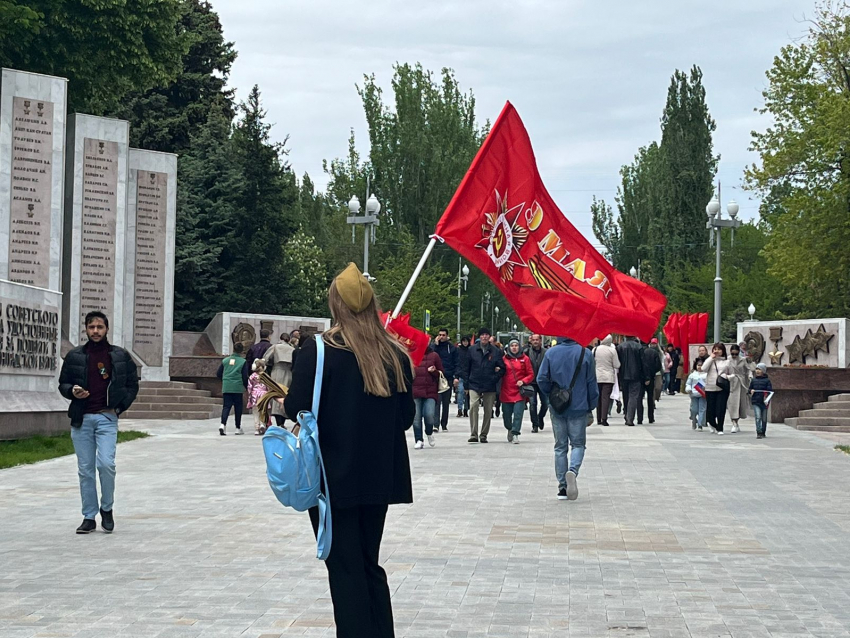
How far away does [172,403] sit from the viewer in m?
30.0

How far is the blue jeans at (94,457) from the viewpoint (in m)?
10.4

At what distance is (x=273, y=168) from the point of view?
46250 millimetres

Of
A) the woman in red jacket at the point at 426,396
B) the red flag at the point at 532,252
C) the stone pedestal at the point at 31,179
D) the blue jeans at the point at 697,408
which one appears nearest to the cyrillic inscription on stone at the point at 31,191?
the stone pedestal at the point at 31,179

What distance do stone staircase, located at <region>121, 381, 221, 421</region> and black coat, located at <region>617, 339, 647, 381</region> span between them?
949 centimetres

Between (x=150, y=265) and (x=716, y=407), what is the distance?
15276 millimetres

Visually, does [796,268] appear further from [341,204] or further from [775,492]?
[775,492]

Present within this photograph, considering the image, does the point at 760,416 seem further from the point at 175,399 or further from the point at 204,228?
the point at 204,228

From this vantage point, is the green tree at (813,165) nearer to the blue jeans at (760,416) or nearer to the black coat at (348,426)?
the blue jeans at (760,416)

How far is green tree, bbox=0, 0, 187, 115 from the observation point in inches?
1350

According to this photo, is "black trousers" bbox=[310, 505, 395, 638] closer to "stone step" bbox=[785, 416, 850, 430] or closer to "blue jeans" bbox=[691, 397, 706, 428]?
"blue jeans" bbox=[691, 397, 706, 428]

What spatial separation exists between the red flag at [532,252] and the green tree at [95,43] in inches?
855

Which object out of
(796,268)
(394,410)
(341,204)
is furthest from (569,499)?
(341,204)

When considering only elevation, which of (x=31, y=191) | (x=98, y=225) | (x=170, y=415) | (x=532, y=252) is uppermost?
(x=31, y=191)

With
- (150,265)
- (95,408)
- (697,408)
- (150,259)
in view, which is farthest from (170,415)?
(95,408)
